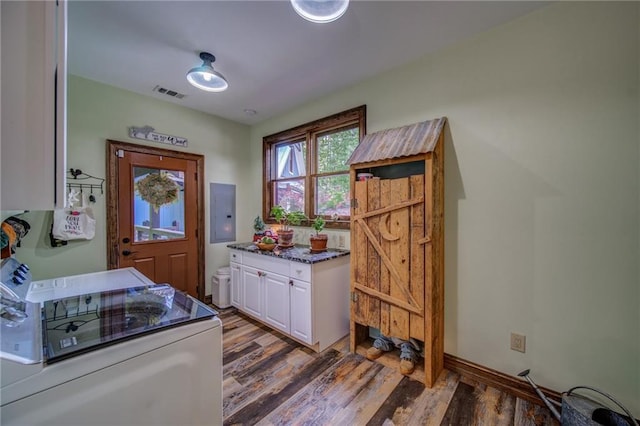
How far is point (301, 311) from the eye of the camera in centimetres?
240

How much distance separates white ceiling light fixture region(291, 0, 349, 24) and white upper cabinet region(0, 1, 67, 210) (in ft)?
3.85

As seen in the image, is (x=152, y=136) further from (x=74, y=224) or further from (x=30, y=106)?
(x=30, y=106)

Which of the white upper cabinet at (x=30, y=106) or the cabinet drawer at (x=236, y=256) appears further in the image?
the cabinet drawer at (x=236, y=256)

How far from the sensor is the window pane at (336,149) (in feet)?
9.48

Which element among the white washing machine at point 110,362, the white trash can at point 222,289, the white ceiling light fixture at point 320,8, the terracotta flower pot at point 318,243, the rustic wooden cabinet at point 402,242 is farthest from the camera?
the white trash can at point 222,289

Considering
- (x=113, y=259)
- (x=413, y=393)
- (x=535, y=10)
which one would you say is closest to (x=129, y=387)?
(x=413, y=393)

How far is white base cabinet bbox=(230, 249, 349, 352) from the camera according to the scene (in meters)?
2.36

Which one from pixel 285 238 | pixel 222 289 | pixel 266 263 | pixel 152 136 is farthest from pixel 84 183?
pixel 285 238

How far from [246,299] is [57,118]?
105 inches

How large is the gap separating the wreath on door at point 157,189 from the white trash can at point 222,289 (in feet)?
3.66

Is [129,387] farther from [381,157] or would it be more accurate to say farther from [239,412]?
[381,157]

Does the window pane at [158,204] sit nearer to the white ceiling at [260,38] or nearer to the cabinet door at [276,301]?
the white ceiling at [260,38]

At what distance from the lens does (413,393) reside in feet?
6.09

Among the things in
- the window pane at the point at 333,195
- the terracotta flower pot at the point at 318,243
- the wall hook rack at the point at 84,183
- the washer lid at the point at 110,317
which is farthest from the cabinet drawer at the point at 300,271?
the wall hook rack at the point at 84,183
